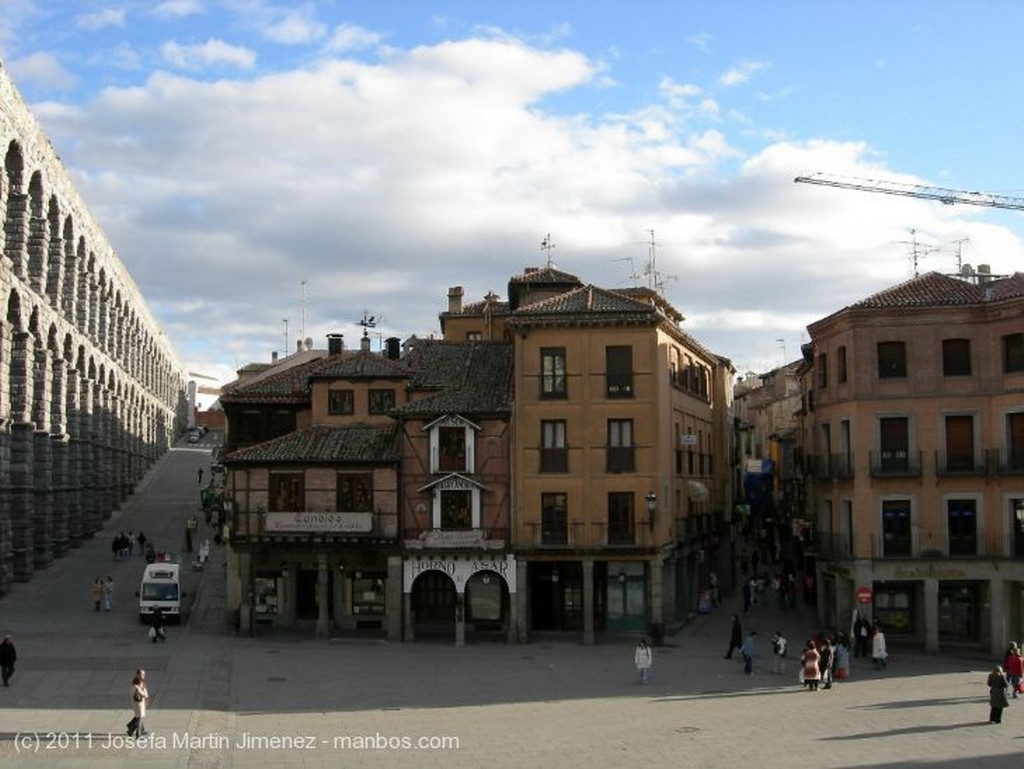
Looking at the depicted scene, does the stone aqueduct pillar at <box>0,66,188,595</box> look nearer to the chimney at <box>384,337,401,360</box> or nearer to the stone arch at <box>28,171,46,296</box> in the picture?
the stone arch at <box>28,171,46,296</box>

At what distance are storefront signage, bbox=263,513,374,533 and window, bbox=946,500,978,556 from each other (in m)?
22.6

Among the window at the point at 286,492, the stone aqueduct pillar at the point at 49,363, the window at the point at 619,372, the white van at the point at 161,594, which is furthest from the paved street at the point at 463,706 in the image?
the stone aqueduct pillar at the point at 49,363

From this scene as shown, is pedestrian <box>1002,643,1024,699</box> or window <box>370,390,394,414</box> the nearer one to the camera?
pedestrian <box>1002,643,1024,699</box>

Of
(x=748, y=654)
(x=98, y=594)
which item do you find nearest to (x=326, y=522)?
(x=98, y=594)

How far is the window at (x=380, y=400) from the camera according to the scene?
2064 inches

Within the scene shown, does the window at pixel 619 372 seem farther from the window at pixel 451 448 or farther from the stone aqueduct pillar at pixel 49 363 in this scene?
the stone aqueduct pillar at pixel 49 363

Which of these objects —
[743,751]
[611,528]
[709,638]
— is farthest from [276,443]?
[743,751]

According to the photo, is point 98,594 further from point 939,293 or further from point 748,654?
point 939,293

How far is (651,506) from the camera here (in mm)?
45656

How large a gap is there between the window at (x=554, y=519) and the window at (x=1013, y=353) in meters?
17.9

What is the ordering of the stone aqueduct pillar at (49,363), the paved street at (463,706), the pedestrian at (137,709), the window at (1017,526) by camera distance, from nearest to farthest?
the paved street at (463,706), the pedestrian at (137,709), the window at (1017,526), the stone aqueduct pillar at (49,363)

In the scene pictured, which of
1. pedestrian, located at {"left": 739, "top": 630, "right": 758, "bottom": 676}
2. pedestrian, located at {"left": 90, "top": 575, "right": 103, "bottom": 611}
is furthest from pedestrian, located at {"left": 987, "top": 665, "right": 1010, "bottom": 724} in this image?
pedestrian, located at {"left": 90, "top": 575, "right": 103, "bottom": 611}

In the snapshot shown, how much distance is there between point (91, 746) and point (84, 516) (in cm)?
4994

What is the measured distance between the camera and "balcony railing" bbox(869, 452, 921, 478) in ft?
149
